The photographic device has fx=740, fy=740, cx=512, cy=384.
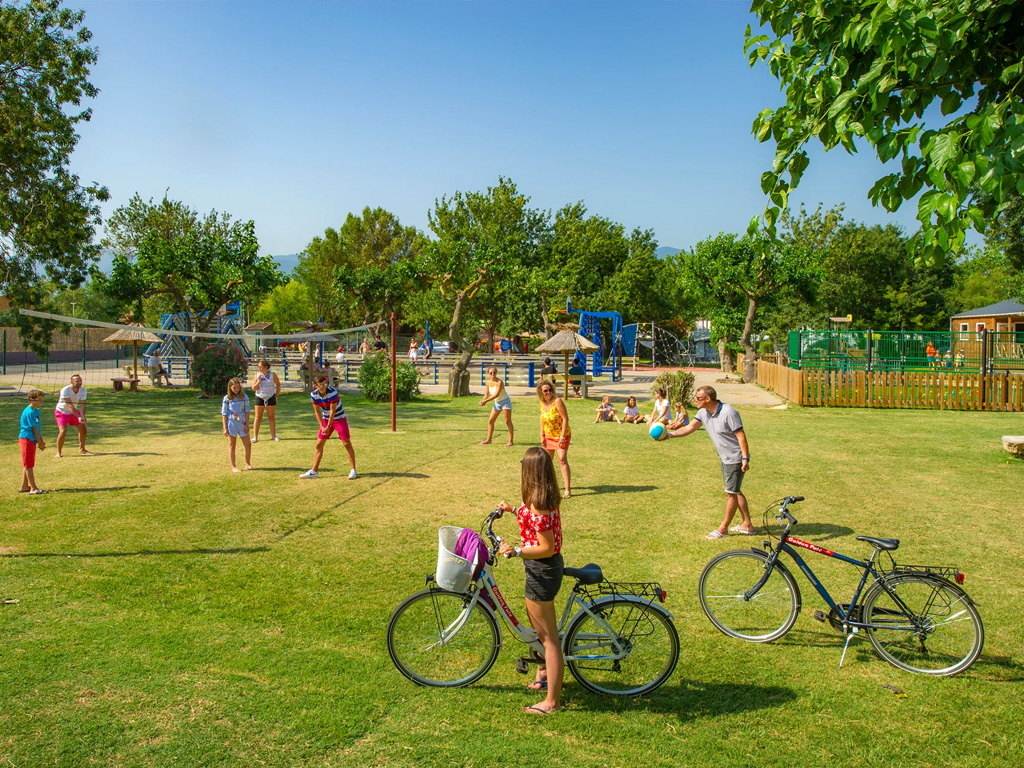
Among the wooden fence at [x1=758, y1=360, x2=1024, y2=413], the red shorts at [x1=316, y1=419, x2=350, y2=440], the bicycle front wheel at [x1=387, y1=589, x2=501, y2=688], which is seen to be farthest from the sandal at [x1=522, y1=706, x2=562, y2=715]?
the wooden fence at [x1=758, y1=360, x2=1024, y2=413]

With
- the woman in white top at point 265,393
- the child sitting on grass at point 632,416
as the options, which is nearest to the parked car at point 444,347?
the child sitting on grass at point 632,416

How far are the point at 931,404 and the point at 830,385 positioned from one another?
2.82 metres

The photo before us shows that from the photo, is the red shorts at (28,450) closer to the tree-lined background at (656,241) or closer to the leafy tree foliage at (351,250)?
the tree-lined background at (656,241)

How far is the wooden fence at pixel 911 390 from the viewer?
21.5m

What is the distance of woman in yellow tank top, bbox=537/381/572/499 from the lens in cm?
998

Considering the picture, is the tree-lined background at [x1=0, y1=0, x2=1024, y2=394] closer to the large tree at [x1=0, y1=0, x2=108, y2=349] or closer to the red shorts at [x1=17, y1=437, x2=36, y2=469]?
the large tree at [x1=0, y1=0, x2=108, y2=349]

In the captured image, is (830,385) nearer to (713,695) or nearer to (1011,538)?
(1011,538)

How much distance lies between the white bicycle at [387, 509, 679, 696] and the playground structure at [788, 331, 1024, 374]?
20.8 m

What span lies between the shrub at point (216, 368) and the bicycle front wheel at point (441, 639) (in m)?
21.6

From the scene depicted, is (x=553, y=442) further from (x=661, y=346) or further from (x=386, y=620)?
(x=661, y=346)

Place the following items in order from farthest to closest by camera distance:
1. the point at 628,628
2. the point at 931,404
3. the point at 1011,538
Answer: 1. the point at 931,404
2. the point at 1011,538
3. the point at 628,628

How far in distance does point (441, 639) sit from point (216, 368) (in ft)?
72.7

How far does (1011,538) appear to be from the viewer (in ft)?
26.1

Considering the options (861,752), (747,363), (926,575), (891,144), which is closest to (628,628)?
(861,752)
